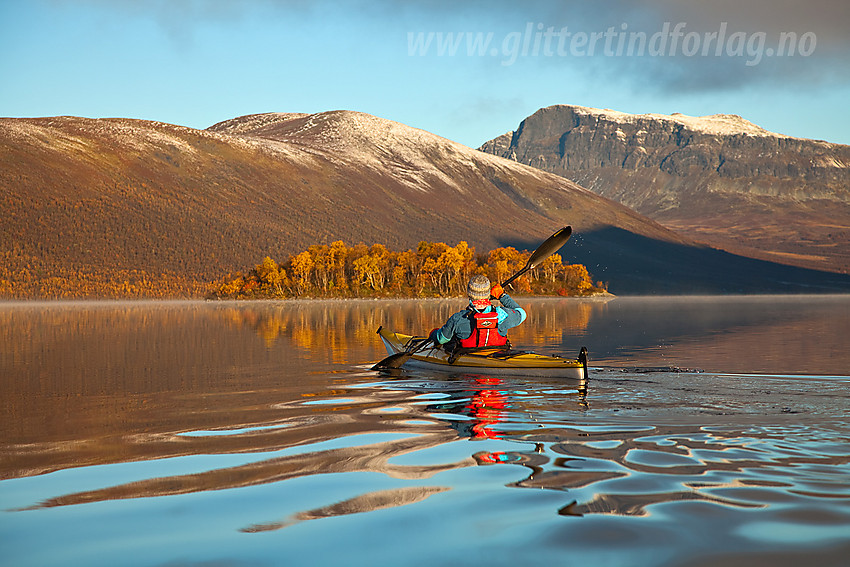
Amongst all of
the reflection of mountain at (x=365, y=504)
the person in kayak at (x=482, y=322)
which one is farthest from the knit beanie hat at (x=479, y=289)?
the reflection of mountain at (x=365, y=504)

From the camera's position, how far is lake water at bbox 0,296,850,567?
24.5 ft

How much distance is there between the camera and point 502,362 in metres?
19.9

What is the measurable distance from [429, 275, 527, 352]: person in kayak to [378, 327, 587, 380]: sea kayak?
0.35m

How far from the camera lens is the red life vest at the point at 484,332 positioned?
20.6 meters

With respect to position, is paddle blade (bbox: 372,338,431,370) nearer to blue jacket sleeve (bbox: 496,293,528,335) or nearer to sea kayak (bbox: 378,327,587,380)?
sea kayak (bbox: 378,327,587,380)

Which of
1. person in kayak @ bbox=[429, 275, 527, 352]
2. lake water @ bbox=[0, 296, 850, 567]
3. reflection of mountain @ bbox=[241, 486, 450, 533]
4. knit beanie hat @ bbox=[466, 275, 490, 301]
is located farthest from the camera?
person in kayak @ bbox=[429, 275, 527, 352]

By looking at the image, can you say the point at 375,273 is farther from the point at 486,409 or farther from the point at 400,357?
the point at 486,409

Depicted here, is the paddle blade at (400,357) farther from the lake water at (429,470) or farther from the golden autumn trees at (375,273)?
the golden autumn trees at (375,273)

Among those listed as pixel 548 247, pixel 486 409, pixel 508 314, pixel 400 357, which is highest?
pixel 548 247

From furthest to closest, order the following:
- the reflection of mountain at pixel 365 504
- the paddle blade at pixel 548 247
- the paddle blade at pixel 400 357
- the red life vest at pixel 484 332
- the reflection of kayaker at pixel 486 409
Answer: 1. the paddle blade at pixel 548 247
2. the paddle blade at pixel 400 357
3. the red life vest at pixel 484 332
4. the reflection of kayaker at pixel 486 409
5. the reflection of mountain at pixel 365 504

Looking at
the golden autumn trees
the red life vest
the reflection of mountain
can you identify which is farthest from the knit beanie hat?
the golden autumn trees

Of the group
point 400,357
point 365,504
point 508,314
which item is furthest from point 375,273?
point 365,504

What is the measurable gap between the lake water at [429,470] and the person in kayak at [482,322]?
1114mm

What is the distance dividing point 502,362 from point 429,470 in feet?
31.7
